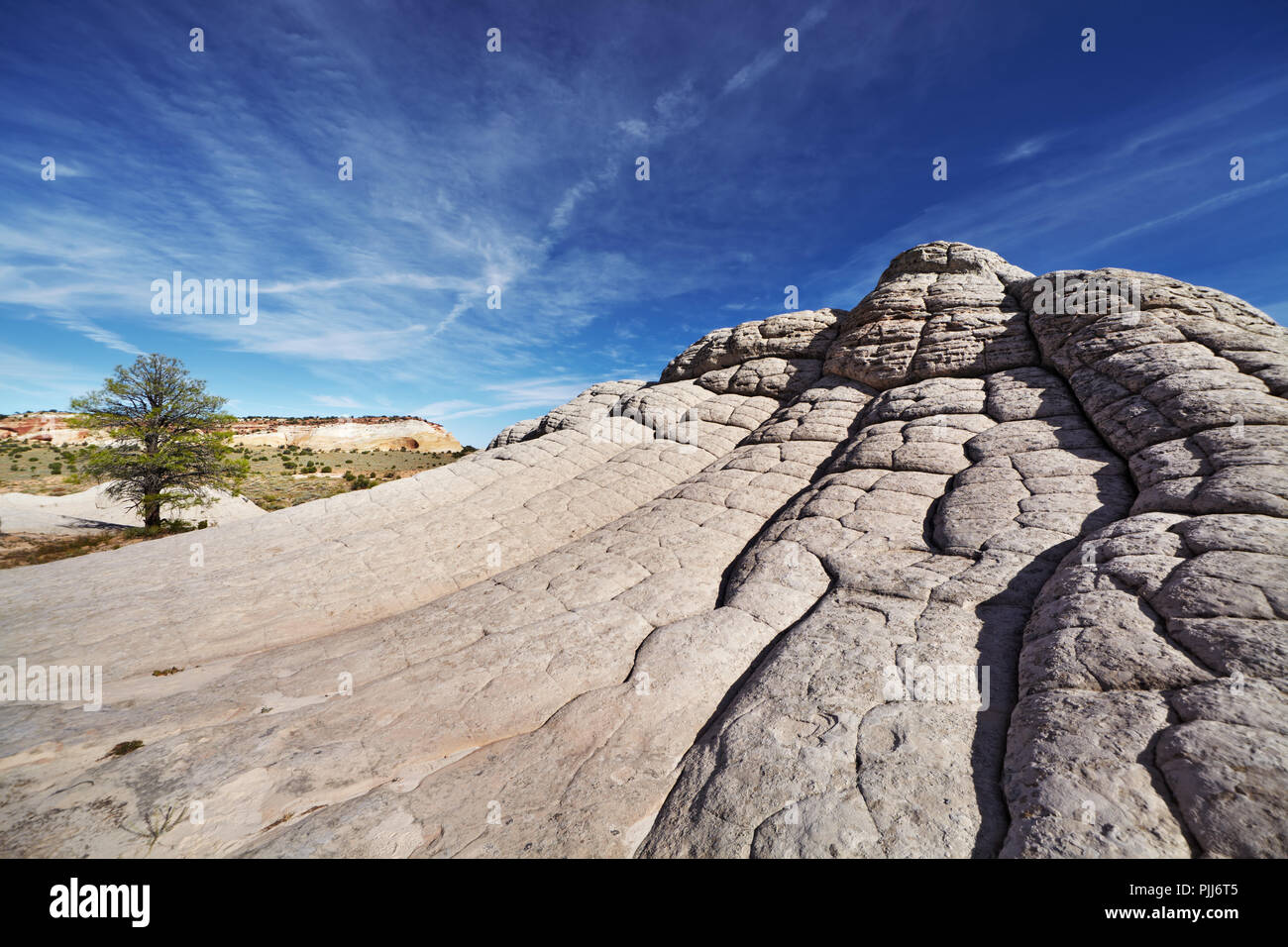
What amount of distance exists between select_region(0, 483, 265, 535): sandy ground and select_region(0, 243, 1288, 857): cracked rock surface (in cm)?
1752

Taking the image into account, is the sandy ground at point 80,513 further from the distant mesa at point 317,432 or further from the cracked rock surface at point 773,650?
the distant mesa at point 317,432

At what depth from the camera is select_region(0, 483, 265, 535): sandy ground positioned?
78.5 ft

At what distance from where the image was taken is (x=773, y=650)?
7.06 m

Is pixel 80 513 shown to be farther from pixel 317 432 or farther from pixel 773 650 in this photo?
pixel 317 432

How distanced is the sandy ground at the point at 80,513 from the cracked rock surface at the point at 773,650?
1752 centimetres

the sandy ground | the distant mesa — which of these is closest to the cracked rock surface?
the sandy ground

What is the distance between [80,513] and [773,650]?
43.1m

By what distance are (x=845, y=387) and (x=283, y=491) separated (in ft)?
151

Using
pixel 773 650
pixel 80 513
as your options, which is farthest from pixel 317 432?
pixel 773 650

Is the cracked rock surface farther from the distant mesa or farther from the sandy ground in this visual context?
the distant mesa

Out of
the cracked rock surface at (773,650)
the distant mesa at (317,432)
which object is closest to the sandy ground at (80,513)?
the cracked rock surface at (773,650)
